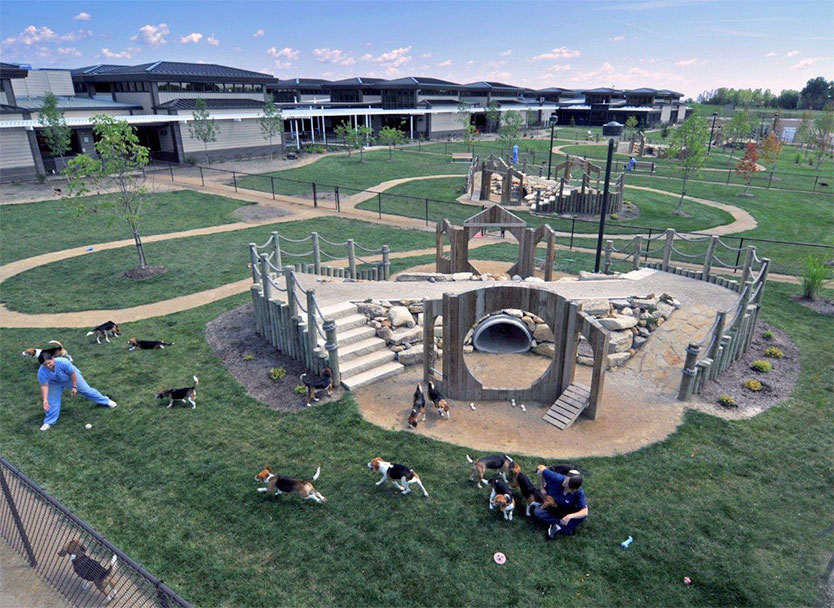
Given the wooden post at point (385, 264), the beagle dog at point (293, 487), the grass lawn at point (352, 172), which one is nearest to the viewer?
the beagle dog at point (293, 487)

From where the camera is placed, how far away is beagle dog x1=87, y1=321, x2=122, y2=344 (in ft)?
46.1

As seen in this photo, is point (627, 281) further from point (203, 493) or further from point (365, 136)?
point (365, 136)

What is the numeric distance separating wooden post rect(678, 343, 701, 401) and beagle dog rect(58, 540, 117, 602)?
1079 centimetres

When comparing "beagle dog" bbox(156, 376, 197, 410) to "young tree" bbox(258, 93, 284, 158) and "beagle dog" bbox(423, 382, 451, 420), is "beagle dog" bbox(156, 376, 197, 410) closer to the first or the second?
"beagle dog" bbox(423, 382, 451, 420)

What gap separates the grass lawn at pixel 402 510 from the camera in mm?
7051

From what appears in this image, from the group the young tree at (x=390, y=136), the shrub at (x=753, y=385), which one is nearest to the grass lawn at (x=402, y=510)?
the shrub at (x=753, y=385)

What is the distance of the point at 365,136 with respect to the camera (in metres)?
57.7

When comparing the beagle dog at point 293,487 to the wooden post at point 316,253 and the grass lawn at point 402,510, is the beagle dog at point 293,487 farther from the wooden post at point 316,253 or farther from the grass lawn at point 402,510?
the wooden post at point 316,253

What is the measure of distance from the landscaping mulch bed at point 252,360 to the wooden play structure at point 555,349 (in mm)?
2611

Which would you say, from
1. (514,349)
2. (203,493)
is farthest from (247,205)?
(203,493)


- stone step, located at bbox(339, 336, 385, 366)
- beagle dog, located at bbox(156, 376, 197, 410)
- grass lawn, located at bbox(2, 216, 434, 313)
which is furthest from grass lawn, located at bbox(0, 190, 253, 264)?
stone step, located at bbox(339, 336, 385, 366)

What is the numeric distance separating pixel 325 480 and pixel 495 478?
2.85 m

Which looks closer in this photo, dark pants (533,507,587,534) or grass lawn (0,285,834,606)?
grass lawn (0,285,834,606)

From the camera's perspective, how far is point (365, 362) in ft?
40.6
